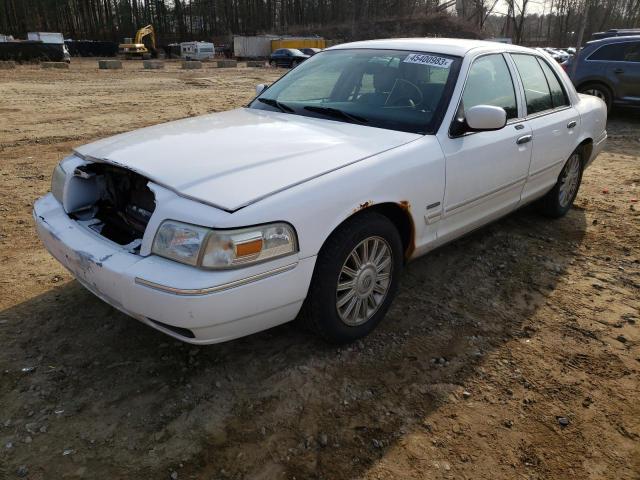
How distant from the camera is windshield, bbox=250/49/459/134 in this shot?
10.6 ft

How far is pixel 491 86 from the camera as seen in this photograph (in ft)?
11.8

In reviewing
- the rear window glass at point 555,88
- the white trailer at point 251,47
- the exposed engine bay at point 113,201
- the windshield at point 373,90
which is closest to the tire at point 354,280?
the windshield at point 373,90

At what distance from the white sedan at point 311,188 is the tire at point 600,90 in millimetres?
7687

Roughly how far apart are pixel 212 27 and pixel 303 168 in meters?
65.5

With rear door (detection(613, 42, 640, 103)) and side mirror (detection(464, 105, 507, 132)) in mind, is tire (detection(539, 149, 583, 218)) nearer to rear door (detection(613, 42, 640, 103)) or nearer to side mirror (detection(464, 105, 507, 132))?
side mirror (detection(464, 105, 507, 132))

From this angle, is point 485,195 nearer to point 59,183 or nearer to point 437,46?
point 437,46

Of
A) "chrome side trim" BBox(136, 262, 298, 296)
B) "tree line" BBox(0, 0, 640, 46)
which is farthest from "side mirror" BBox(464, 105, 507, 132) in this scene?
"tree line" BBox(0, 0, 640, 46)

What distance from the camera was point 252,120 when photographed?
3461mm

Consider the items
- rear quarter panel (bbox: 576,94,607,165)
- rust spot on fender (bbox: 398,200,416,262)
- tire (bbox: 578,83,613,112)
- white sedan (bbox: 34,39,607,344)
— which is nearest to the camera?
white sedan (bbox: 34,39,607,344)

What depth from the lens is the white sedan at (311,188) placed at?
7.36 feet

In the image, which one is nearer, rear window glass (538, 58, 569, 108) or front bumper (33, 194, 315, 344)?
front bumper (33, 194, 315, 344)

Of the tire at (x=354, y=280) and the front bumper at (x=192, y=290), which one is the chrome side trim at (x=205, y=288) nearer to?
the front bumper at (x=192, y=290)

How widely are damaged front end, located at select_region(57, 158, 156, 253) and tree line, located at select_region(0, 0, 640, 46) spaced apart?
57.0 m

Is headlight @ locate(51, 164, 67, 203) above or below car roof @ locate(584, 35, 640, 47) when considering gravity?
below
